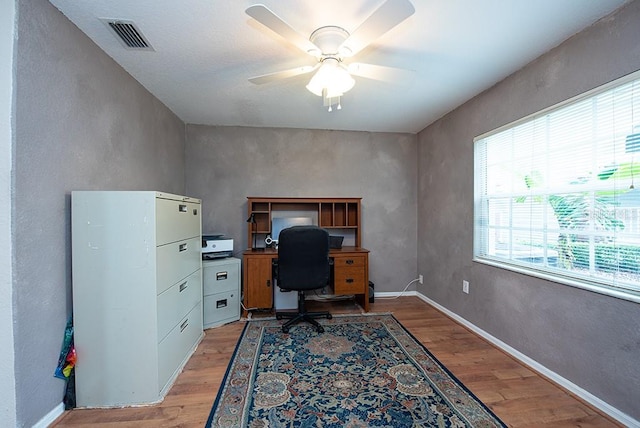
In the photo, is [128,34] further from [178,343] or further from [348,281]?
[348,281]

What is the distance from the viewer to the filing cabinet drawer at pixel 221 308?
2.71 metres

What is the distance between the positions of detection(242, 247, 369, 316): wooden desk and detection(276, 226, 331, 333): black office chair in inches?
17.0

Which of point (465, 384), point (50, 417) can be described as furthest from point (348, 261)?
point (50, 417)

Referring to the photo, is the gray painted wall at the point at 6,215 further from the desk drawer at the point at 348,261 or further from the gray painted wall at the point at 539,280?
the gray painted wall at the point at 539,280

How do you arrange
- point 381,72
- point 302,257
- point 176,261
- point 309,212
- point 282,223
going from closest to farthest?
point 176,261
point 381,72
point 302,257
point 282,223
point 309,212

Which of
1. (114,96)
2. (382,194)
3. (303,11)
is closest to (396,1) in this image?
(303,11)

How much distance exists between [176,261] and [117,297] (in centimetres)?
42

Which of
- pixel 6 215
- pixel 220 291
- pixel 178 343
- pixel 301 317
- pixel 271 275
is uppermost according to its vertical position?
pixel 6 215

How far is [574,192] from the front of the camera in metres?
1.78

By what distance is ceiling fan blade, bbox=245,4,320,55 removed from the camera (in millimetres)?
1213

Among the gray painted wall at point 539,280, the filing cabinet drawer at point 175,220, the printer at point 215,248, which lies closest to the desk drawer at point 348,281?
the gray painted wall at point 539,280

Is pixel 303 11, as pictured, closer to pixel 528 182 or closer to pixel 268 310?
pixel 528 182

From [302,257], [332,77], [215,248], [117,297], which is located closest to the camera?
[117,297]

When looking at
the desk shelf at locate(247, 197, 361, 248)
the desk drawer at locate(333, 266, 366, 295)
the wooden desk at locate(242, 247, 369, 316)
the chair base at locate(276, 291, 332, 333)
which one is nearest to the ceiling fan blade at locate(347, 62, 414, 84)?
the desk shelf at locate(247, 197, 361, 248)
